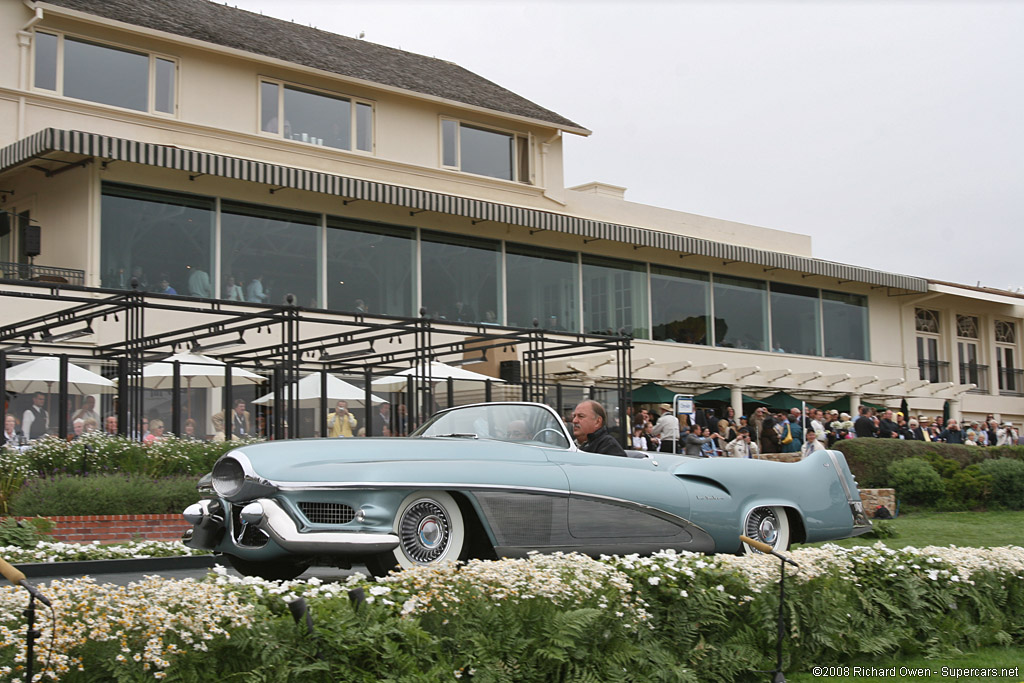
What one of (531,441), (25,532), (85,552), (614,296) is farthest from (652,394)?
(85,552)

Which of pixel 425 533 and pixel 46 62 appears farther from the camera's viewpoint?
pixel 46 62

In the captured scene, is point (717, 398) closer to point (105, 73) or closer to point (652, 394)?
point (652, 394)

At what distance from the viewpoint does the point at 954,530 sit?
14.9 meters

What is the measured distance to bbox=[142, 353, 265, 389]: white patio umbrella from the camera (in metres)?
18.8

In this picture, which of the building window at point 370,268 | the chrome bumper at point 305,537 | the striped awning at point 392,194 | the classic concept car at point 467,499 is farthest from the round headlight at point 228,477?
the building window at point 370,268

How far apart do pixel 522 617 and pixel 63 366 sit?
12.5 metres

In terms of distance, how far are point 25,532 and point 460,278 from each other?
62.3 feet

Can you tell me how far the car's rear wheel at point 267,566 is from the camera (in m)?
7.23

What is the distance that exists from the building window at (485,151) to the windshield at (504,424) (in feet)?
68.9

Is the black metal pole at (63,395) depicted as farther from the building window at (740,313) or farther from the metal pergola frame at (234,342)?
the building window at (740,313)

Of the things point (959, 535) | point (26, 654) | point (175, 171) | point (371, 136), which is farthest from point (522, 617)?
point (371, 136)

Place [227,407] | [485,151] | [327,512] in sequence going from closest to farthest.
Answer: [327,512]
[227,407]
[485,151]

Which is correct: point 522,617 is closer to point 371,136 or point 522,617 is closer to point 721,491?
point 721,491

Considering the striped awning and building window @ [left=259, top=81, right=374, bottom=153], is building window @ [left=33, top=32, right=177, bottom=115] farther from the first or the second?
building window @ [left=259, top=81, right=374, bottom=153]
